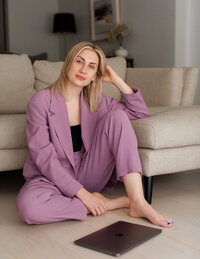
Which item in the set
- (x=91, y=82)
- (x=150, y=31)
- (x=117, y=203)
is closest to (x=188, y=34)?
(x=150, y=31)

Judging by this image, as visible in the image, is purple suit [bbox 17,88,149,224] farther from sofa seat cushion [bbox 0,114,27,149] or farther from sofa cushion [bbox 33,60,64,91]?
sofa cushion [bbox 33,60,64,91]

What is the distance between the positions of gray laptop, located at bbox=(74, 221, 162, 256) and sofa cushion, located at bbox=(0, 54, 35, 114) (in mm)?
1289

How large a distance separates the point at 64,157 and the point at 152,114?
691mm

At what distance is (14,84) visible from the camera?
9.03 feet

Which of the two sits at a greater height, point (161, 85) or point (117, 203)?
point (161, 85)

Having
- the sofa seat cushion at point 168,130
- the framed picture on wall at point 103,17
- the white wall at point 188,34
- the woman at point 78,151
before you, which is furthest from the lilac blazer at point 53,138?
the framed picture on wall at point 103,17

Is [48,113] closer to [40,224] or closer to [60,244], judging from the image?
[40,224]

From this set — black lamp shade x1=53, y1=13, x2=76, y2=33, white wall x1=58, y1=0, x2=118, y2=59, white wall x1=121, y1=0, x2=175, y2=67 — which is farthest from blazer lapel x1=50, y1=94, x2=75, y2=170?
black lamp shade x1=53, y1=13, x2=76, y2=33

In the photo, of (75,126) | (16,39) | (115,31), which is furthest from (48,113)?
(16,39)

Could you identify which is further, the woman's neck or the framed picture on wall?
the framed picture on wall

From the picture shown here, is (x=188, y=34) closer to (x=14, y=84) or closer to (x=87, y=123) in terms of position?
(x=14, y=84)

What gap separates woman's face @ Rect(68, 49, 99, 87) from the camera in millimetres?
1997

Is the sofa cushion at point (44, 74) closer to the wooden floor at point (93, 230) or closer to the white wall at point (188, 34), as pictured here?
the wooden floor at point (93, 230)

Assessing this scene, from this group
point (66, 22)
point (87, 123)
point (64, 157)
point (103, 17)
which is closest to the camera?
point (64, 157)
